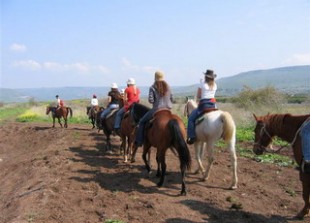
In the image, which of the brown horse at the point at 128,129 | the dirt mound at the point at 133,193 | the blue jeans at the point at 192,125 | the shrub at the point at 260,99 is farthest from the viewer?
the shrub at the point at 260,99

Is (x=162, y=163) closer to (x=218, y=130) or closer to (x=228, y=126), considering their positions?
(x=218, y=130)

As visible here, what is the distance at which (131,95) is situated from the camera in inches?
468

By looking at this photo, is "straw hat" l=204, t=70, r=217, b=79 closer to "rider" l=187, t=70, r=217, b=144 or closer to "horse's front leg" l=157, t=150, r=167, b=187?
"rider" l=187, t=70, r=217, b=144

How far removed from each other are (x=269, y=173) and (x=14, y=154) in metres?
12.3

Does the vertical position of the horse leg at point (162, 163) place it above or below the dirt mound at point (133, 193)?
above

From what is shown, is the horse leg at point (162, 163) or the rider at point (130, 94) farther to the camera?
the rider at point (130, 94)

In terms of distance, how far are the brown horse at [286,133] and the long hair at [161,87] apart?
7.88ft

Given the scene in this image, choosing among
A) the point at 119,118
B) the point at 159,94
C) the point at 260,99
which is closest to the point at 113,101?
the point at 119,118

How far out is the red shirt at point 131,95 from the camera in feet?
38.6

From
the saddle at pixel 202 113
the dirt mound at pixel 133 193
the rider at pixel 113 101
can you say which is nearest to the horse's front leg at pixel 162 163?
the dirt mound at pixel 133 193

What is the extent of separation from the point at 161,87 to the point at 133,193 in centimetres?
270

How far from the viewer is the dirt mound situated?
7.34 metres

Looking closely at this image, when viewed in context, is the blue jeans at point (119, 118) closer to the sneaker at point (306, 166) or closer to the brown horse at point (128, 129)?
the brown horse at point (128, 129)


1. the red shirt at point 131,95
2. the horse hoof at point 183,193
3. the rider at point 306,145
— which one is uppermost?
A: the red shirt at point 131,95
